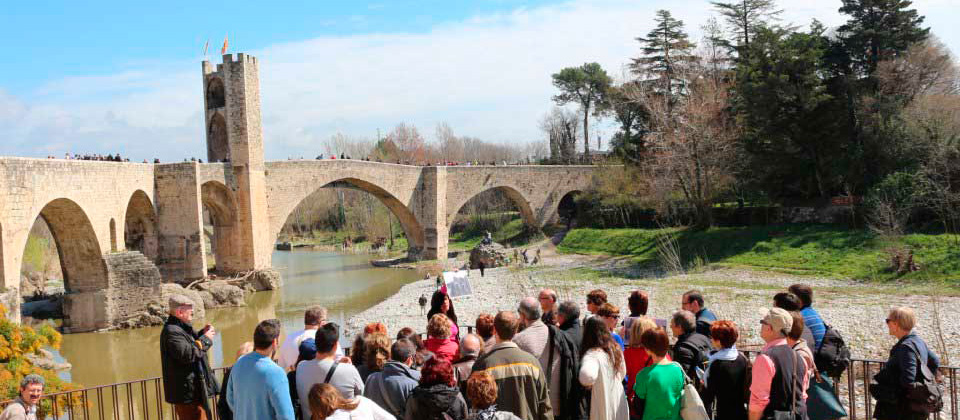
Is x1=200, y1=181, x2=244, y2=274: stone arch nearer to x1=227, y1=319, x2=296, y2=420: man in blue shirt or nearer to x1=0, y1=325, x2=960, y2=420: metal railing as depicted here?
x1=0, y1=325, x2=960, y2=420: metal railing

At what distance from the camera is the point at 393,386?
4.02 m

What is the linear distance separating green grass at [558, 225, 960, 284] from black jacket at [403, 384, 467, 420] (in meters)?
16.4

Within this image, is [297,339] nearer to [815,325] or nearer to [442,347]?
[442,347]

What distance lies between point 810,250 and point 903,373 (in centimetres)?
1800

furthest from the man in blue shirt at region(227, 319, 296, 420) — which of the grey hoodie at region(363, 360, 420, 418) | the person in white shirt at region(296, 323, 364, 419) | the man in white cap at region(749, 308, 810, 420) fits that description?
the man in white cap at region(749, 308, 810, 420)

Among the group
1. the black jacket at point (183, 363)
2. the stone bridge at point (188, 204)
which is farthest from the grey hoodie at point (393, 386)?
the stone bridge at point (188, 204)

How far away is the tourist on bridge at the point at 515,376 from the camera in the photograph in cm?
402

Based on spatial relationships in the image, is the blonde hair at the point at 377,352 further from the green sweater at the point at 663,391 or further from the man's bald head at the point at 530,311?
the green sweater at the point at 663,391

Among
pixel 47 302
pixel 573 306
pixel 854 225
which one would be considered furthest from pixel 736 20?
pixel 573 306

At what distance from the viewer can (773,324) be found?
4250mm

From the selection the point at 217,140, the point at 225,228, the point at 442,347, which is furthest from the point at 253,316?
the point at 442,347

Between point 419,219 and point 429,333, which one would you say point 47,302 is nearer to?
point 419,219

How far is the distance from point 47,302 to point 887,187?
23.4m

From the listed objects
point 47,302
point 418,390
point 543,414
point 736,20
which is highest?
point 736,20
